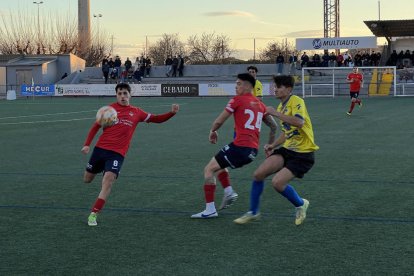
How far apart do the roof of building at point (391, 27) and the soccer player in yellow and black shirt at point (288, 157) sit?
162ft

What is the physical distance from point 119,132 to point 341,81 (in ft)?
138

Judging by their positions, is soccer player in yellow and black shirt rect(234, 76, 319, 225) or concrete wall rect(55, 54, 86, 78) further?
concrete wall rect(55, 54, 86, 78)

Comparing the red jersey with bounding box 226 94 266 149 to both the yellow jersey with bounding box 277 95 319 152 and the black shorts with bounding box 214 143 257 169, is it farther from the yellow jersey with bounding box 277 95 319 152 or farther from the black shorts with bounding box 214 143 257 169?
the yellow jersey with bounding box 277 95 319 152

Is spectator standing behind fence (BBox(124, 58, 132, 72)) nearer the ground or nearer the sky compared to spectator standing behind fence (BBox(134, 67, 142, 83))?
nearer the sky

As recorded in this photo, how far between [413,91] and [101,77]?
26609mm

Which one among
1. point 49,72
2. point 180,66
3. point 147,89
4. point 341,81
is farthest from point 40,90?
point 341,81

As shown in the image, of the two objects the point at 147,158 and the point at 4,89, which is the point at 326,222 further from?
the point at 4,89

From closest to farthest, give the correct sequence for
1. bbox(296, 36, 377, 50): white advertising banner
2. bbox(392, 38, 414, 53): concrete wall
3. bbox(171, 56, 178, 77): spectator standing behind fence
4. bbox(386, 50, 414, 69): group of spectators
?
1. bbox(386, 50, 414, 69): group of spectators
2. bbox(296, 36, 377, 50): white advertising banner
3. bbox(171, 56, 178, 77): spectator standing behind fence
4. bbox(392, 38, 414, 53): concrete wall

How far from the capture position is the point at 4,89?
194ft

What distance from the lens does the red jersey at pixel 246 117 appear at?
761 cm

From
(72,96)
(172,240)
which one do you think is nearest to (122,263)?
(172,240)

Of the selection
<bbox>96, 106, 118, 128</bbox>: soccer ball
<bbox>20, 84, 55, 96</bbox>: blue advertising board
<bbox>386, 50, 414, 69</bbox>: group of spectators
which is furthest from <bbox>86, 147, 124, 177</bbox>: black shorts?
<bbox>386, 50, 414, 69</bbox>: group of spectators

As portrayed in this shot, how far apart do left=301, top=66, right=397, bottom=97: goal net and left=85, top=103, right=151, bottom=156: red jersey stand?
37314 millimetres

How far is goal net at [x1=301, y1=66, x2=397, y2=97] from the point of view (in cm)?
4512
